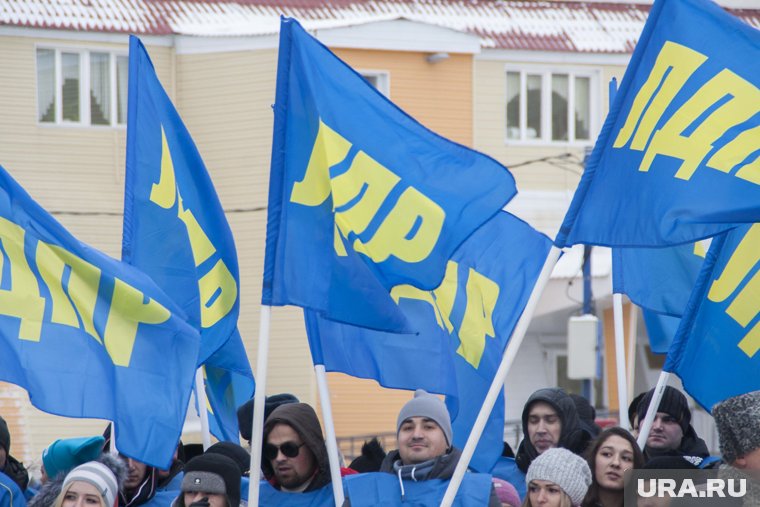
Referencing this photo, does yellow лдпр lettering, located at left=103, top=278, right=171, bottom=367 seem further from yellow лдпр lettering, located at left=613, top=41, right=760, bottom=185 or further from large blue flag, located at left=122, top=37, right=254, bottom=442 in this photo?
yellow лдпр lettering, located at left=613, top=41, right=760, bottom=185

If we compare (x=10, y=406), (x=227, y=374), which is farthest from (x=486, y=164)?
(x=10, y=406)

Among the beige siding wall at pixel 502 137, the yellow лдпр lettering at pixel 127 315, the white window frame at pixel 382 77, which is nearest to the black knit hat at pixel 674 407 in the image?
the yellow лдпр lettering at pixel 127 315

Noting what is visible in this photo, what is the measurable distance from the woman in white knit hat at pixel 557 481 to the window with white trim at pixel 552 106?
74.1 feet

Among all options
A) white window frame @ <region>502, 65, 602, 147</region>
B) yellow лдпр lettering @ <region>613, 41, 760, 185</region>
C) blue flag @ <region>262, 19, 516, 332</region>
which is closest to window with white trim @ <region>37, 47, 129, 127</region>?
white window frame @ <region>502, 65, 602, 147</region>

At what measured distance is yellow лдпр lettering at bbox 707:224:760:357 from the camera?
27.9 feet

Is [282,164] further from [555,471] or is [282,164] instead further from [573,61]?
[573,61]

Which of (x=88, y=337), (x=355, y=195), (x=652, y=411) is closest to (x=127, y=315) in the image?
(x=88, y=337)

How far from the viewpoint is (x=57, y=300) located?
8469 mm

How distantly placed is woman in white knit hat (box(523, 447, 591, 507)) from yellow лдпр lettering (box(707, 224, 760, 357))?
125cm

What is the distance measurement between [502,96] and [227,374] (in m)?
19.6

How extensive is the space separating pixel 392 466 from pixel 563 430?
1.39 m

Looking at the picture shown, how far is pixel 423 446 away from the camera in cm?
843

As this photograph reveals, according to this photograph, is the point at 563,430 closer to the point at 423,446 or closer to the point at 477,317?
the point at 477,317

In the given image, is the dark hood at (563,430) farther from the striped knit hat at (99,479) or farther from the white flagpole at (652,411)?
the striped knit hat at (99,479)
